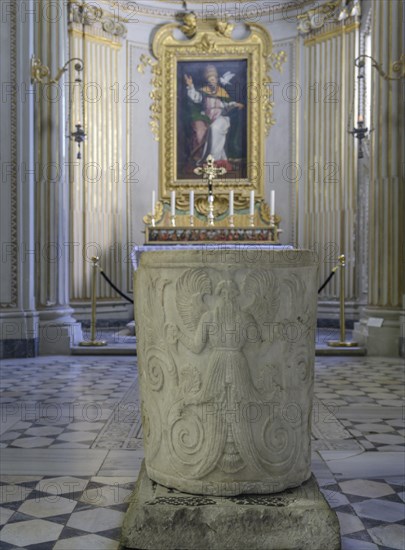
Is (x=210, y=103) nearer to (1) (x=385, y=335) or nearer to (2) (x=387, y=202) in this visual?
Answer: (2) (x=387, y=202)

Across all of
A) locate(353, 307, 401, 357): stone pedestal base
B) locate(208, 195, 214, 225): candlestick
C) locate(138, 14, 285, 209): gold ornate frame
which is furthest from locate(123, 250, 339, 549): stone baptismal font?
locate(138, 14, 285, 209): gold ornate frame

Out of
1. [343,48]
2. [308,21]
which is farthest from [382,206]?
[308,21]

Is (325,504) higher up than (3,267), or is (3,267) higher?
(3,267)

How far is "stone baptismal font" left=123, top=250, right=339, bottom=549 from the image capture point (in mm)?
2559

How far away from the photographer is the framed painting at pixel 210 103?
41.9ft

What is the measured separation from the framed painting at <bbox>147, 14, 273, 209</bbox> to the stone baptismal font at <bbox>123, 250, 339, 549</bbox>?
1015cm

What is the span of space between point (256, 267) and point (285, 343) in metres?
0.33

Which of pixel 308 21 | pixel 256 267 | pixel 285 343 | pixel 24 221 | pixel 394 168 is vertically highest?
pixel 308 21

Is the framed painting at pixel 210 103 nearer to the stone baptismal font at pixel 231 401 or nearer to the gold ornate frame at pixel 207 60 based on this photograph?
the gold ornate frame at pixel 207 60

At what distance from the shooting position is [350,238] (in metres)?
11.8

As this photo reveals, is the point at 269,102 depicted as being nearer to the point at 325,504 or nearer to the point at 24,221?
the point at 24,221

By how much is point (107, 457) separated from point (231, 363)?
1594 millimetres

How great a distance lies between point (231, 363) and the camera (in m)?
2.64

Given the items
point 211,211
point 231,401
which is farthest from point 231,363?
point 211,211
